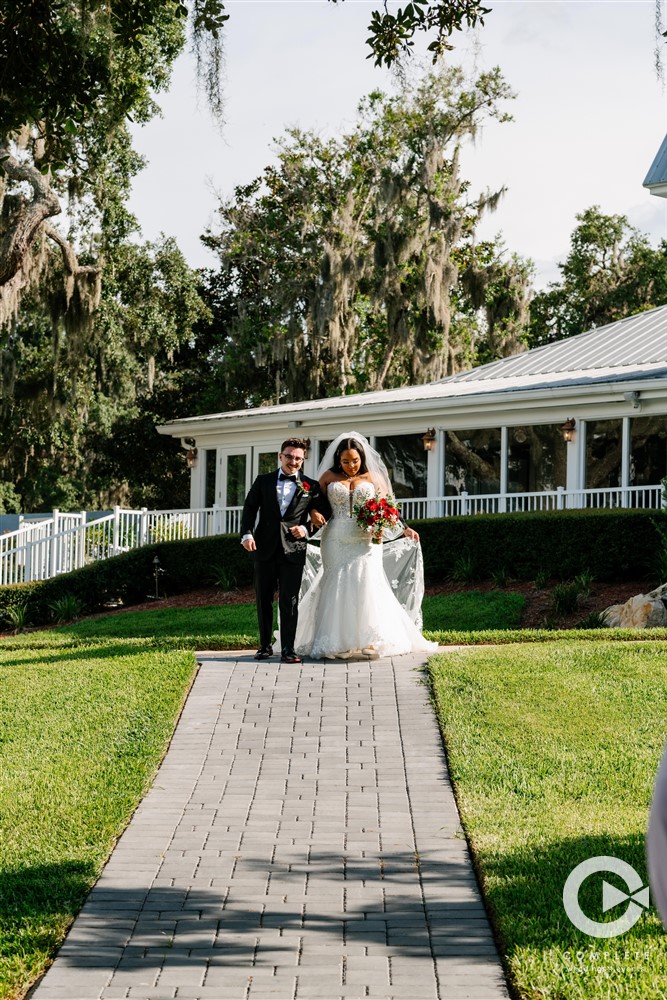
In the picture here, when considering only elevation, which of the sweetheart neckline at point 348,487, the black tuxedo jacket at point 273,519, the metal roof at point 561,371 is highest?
the metal roof at point 561,371

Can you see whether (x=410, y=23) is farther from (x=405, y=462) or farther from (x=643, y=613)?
(x=405, y=462)

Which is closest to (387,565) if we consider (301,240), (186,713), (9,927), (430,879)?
(186,713)

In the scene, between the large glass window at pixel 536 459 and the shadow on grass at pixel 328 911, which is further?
the large glass window at pixel 536 459

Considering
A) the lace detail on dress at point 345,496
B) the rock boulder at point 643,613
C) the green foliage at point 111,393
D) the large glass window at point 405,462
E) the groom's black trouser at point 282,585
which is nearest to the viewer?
the groom's black trouser at point 282,585

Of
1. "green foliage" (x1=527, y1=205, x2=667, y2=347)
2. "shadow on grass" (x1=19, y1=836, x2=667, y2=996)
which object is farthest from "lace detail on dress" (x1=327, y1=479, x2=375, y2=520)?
"green foliage" (x1=527, y1=205, x2=667, y2=347)

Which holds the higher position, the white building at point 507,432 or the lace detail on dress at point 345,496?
the white building at point 507,432

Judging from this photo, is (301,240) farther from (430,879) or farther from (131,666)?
(430,879)

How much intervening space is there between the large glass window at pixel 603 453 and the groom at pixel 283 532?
427 inches

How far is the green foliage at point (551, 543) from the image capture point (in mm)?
16688

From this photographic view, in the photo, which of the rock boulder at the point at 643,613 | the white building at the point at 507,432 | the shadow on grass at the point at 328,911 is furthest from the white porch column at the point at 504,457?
the shadow on grass at the point at 328,911

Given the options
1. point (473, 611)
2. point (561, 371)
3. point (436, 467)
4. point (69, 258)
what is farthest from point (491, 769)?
point (69, 258)

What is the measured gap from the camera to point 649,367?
67.5ft

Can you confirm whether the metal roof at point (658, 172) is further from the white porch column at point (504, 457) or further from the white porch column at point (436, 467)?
the white porch column at point (436, 467)

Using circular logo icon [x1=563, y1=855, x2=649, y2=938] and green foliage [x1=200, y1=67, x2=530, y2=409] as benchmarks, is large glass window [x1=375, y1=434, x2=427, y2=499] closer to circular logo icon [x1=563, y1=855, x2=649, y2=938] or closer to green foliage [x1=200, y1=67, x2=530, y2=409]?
green foliage [x1=200, y1=67, x2=530, y2=409]
